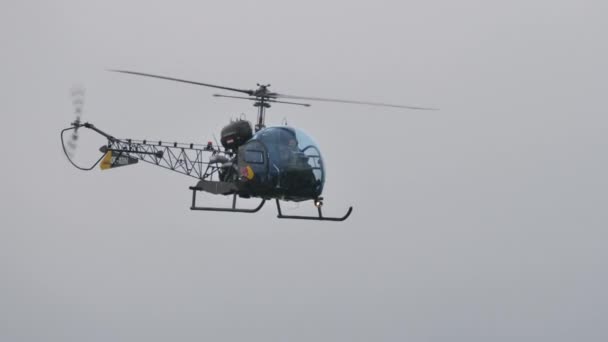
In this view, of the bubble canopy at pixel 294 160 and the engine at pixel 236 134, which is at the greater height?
the engine at pixel 236 134

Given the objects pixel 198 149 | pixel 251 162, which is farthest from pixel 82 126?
pixel 251 162

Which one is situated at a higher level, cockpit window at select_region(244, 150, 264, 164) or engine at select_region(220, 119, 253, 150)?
engine at select_region(220, 119, 253, 150)

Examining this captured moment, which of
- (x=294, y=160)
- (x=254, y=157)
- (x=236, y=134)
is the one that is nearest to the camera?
(x=294, y=160)

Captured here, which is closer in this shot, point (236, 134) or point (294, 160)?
point (294, 160)

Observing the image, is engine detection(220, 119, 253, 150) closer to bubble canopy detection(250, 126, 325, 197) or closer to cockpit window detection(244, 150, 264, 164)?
bubble canopy detection(250, 126, 325, 197)

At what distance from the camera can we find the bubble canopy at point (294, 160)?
107 feet

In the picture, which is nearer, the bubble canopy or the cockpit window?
the bubble canopy

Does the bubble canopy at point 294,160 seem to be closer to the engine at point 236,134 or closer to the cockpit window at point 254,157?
the cockpit window at point 254,157

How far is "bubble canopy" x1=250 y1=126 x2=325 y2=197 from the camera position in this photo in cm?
3275

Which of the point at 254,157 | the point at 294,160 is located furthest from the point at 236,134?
the point at 294,160

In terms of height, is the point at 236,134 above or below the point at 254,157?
above

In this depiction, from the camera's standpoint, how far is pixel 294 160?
108 ft

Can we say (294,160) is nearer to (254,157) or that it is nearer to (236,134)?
(254,157)

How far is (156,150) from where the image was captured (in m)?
36.3
